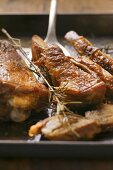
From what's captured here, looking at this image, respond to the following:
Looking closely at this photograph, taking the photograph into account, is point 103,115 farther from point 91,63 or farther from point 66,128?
point 91,63

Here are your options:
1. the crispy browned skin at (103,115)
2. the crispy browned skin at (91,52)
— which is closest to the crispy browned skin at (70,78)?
the crispy browned skin at (103,115)

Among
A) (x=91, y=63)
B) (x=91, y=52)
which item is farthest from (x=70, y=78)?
(x=91, y=52)

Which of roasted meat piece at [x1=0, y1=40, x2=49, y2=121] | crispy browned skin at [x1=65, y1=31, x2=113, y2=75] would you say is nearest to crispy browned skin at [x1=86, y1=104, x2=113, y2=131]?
roasted meat piece at [x1=0, y1=40, x2=49, y2=121]

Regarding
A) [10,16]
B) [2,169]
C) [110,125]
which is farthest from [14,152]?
[10,16]

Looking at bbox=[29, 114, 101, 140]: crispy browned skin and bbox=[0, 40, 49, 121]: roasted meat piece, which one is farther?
bbox=[0, 40, 49, 121]: roasted meat piece

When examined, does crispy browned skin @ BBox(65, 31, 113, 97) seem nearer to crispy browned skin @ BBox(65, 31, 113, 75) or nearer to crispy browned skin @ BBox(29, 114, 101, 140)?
crispy browned skin @ BBox(65, 31, 113, 75)

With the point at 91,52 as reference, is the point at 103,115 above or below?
below
